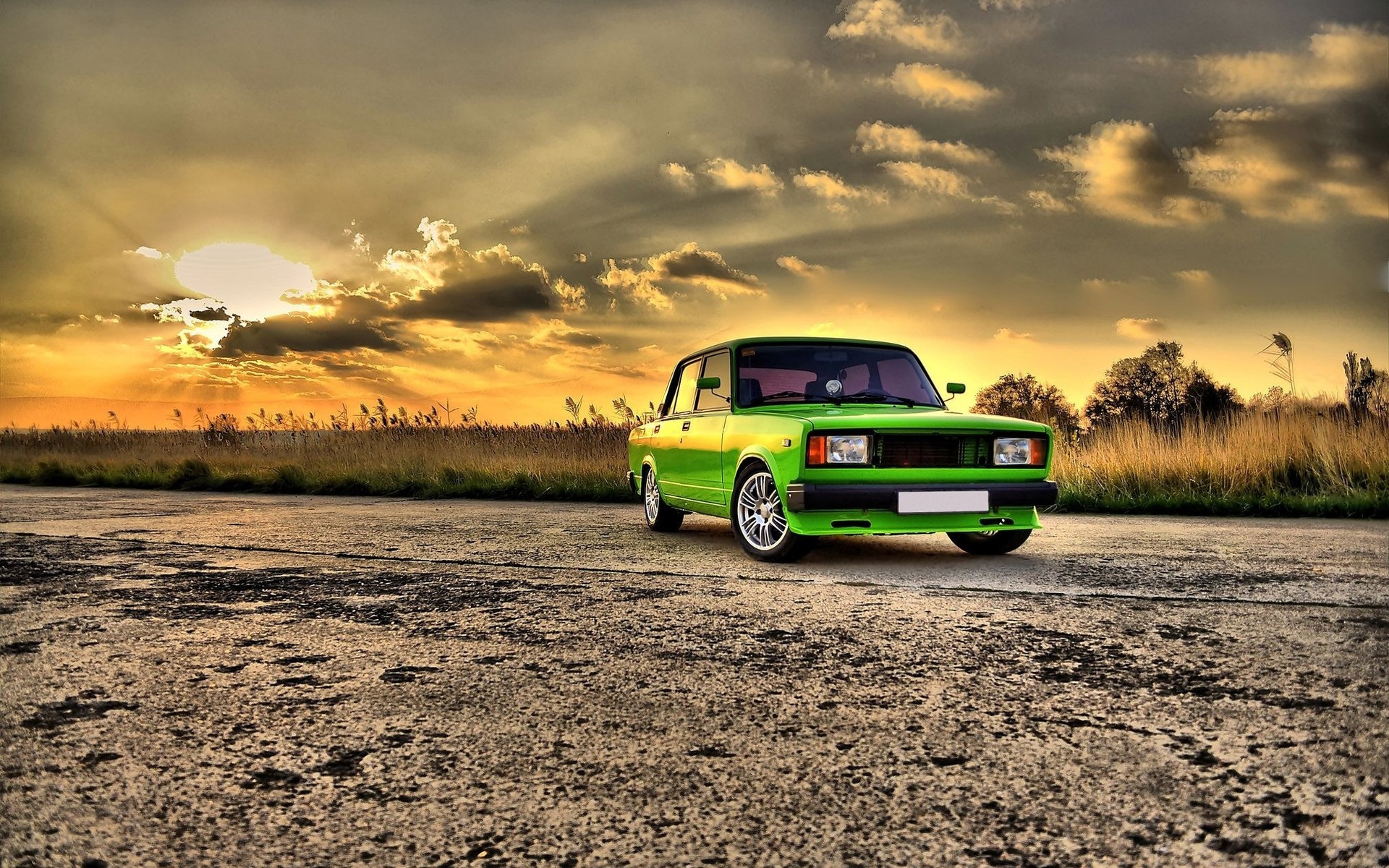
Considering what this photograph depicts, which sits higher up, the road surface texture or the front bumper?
the front bumper

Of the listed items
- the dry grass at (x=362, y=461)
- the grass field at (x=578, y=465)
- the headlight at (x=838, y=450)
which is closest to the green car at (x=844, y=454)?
the headlight at (x=838, y=450)

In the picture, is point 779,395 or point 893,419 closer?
point 893,419

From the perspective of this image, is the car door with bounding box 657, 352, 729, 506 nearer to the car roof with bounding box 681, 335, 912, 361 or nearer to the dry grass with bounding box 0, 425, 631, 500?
the car roof with bounding box 681, 335, 912, 361

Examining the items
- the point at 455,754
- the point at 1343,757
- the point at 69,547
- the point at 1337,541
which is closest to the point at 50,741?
the point at 455,754

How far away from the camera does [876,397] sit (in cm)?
757

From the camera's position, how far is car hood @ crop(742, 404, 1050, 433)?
20.7 ft

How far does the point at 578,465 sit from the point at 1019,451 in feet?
29.0

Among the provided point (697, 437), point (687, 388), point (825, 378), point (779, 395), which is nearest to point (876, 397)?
point (825, 378)

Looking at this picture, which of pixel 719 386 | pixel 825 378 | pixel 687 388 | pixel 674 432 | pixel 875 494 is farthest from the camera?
pixel 687 388

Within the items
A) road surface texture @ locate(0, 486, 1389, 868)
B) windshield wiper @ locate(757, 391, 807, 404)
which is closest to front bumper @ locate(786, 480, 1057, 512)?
road surface texture @ locate(0, 486, 1389, 868)

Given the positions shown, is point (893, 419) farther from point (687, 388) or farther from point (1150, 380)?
point (1150, 380)

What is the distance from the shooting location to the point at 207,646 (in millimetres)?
4195

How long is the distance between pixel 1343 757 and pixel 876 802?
132cm

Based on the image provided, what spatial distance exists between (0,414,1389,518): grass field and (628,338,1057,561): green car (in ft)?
16.2
